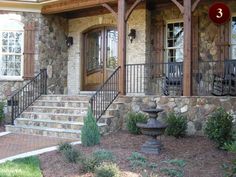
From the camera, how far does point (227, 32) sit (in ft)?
33.5

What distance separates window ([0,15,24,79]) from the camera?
456 inches

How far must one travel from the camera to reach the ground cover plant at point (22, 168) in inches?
206

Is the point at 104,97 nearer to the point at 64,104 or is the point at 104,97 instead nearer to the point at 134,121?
the point at 134,121

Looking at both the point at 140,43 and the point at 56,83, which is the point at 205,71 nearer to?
the point at 140,43

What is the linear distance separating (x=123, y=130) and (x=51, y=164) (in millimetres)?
3347

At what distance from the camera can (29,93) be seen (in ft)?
36.8

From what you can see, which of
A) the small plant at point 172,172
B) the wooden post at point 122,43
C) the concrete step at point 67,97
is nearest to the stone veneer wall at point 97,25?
the wooden post at point 122,43

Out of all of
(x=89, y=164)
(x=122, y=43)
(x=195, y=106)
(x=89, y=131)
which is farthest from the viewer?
(x=122, y=43)

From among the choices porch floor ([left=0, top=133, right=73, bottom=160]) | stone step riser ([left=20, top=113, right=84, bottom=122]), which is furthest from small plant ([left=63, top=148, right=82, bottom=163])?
stone step riser ([left=20, top=113, right=84, bottom=122])

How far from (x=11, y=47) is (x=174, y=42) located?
510cm

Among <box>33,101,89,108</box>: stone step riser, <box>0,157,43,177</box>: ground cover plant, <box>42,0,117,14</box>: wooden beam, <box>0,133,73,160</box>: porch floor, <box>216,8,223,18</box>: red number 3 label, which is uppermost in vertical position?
<box>42,0,117,14</box>: wooden beam

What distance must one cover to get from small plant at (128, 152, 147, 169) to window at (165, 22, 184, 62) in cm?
537

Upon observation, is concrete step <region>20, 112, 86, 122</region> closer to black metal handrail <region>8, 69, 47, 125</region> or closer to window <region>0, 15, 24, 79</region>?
black metal handrail <region>8, 69, 47, 125</region>

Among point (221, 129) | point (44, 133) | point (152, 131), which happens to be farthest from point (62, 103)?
point (221, 129)
